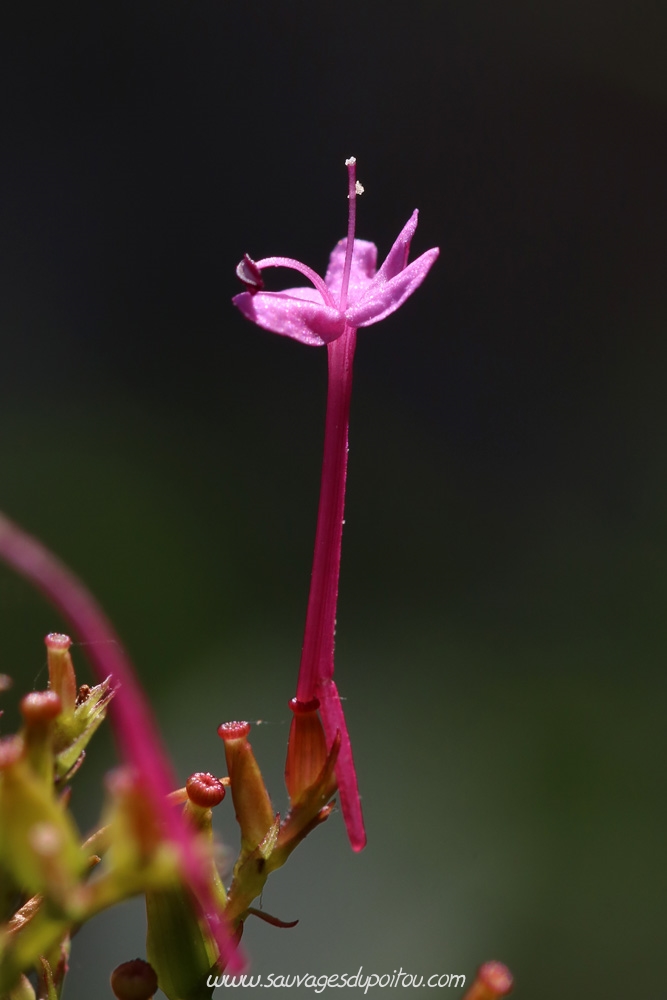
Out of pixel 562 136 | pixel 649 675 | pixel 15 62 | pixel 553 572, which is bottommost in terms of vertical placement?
pixel 649 675

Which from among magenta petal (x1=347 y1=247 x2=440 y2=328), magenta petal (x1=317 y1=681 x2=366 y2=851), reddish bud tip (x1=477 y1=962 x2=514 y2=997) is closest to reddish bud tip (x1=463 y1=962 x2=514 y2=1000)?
reddish bud tip (x1=477 y1=962 x2=514 y2=997)

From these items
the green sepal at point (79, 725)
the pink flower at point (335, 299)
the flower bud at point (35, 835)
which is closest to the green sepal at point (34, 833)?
the flower bud at point (35, 835)

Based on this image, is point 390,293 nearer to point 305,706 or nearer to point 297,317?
point 297,317

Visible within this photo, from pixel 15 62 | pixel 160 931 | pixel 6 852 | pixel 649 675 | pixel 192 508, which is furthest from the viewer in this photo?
pixel 15 62

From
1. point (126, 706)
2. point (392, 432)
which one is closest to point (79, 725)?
point (126, 706)

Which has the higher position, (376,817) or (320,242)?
(320,242)

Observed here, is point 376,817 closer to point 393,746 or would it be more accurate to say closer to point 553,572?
point 393,746

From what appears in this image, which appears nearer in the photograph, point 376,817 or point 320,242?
point 376,817

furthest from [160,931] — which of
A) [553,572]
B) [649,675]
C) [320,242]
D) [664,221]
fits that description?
[664,221]
